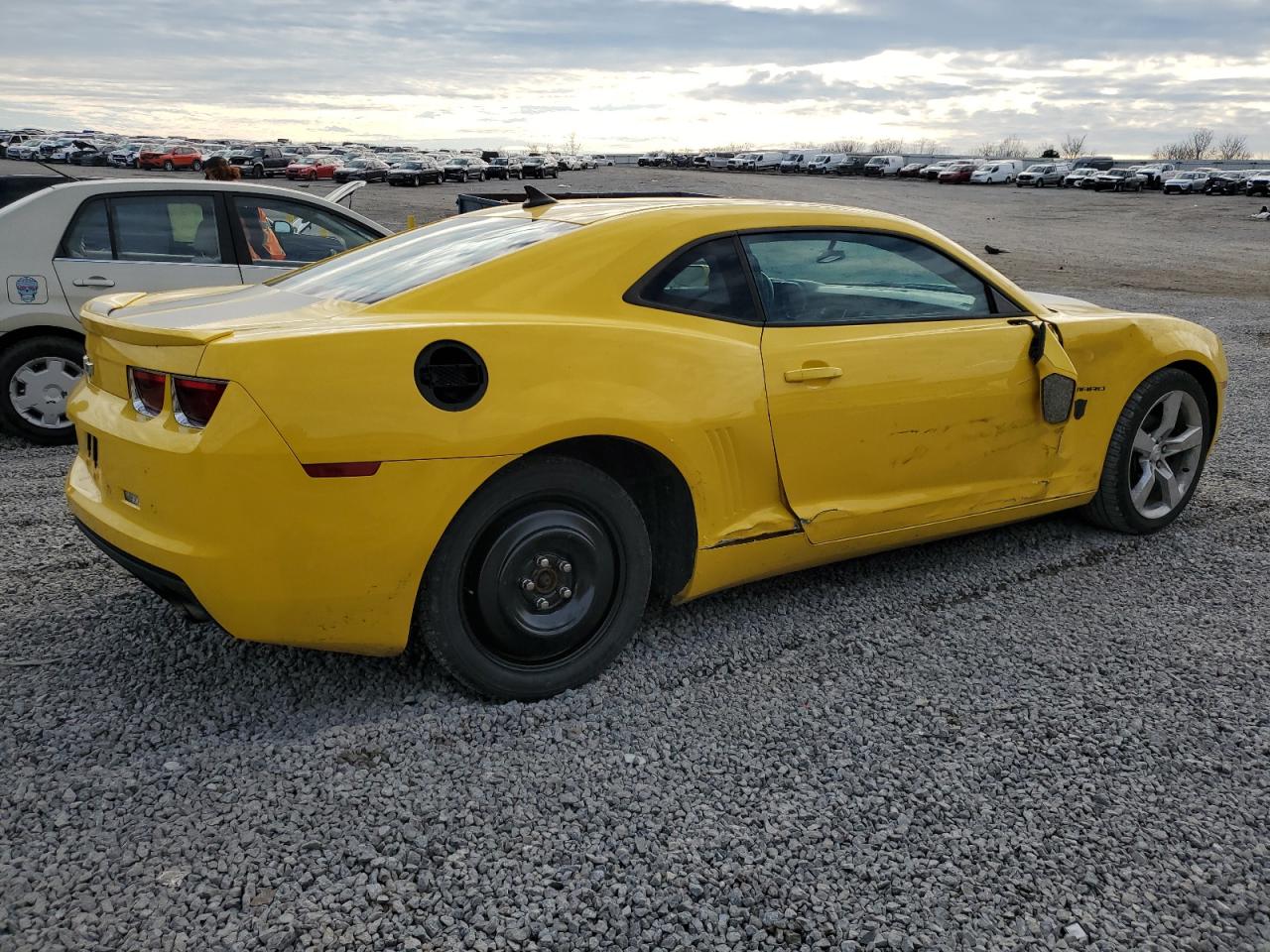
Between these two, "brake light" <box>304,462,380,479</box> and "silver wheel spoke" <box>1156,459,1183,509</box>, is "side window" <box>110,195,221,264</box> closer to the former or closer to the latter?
"brake light" <box>304,462,380,479</box>

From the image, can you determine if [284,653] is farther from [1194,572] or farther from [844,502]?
[1194,572]

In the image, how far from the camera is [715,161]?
93.4 m

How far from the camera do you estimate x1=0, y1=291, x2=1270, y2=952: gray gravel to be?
2.32 metres

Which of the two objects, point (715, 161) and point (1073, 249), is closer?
point (1073, 249)

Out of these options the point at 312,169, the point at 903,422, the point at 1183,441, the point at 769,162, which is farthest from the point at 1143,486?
the point at 769,162

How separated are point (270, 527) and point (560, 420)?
2.72ft

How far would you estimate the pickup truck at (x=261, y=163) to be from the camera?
188 feet

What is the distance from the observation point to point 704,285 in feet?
11.4

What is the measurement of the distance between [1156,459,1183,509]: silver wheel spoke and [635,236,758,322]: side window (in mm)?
2439

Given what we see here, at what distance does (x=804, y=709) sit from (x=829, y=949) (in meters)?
1.05

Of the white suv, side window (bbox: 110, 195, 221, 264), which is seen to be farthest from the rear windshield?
side window (bbox: 110, 195, 221, 264)

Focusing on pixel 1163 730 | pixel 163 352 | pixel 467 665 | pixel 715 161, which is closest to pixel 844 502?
pixel 1163 730

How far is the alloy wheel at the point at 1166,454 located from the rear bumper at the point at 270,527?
3.21 m

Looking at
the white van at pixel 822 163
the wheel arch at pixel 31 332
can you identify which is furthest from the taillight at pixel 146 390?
Result: the white van at pixel 822 163
